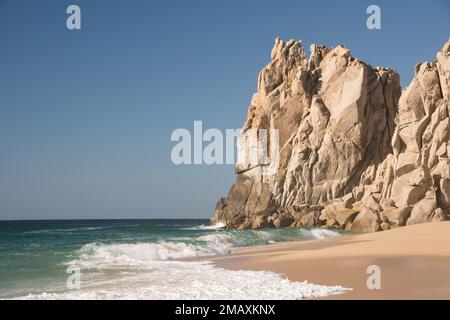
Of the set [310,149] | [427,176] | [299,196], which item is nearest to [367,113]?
[310,149]

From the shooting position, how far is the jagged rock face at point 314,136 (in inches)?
2566

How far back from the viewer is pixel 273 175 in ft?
232

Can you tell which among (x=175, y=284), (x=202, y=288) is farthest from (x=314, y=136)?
(x=202, y=288)

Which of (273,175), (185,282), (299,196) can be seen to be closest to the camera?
(185,282)

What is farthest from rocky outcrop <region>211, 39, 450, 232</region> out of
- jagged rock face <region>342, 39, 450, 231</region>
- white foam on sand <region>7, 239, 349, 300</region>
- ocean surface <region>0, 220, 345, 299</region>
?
white foam on sand <region>7, 239, 349, 300</region>

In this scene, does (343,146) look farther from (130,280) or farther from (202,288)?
(202,288)

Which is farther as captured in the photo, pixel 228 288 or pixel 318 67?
pixel 318 67

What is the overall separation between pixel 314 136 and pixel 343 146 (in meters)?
4.71

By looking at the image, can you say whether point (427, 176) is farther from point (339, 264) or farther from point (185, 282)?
point (185, 282)

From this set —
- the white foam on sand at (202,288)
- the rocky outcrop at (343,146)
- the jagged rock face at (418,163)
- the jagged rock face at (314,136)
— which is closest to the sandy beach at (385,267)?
the white foam on sand at (202,288)

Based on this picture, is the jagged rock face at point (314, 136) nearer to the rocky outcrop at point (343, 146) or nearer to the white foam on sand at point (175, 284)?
the rocky outcrop at point (343, 146)

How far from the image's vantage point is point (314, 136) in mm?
69188

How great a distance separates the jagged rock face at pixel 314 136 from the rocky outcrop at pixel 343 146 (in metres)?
0.15

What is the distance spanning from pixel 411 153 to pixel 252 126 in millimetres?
34148
